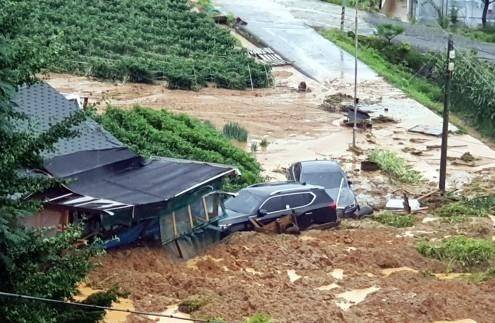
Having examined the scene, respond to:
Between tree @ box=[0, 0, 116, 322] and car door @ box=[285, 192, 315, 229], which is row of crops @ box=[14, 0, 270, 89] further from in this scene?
tree @ box=[0, 0, 116, 322]

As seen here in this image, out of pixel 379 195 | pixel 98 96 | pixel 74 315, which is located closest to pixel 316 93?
pixel 98 96

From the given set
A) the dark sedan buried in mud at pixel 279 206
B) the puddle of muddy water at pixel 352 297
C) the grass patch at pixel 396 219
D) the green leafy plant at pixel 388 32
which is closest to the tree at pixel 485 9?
the green leafy plant at pixel 388 32

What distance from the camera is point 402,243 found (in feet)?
72.6

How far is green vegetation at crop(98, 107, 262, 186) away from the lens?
28984mm

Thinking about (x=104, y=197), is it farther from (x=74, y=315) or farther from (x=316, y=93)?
(x=316, y=93)

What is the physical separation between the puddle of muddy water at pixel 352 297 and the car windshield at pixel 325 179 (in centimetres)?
851

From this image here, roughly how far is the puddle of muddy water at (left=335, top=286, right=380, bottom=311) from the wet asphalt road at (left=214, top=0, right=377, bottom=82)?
97.2 ft

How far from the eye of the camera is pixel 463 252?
20.6 m

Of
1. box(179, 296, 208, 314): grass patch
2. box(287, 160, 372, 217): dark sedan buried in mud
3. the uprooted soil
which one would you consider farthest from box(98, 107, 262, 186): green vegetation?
box(179, 296, 208, 314): grass patch

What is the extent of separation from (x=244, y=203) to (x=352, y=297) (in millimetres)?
5570

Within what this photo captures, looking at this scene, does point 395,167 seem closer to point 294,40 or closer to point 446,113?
point 446,113

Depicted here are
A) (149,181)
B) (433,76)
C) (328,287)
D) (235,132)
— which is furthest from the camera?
(433,76)

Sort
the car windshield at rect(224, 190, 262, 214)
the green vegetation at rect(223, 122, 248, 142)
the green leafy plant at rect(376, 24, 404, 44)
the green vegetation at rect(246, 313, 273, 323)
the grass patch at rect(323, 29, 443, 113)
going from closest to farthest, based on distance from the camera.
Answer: the green vegetation at rect(246, 313, 273, 323)
the car windshield at rect(224, 190, 262, 214)
the green vegetation at rect(223, 122, 248, 142)
the grass patch at rect(323, 29, 443, 113)
the green leafy plant at rect(376, 24, 404, 44)

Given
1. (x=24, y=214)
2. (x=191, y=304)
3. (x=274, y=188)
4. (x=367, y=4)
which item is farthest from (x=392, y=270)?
(x=367, y=4)
